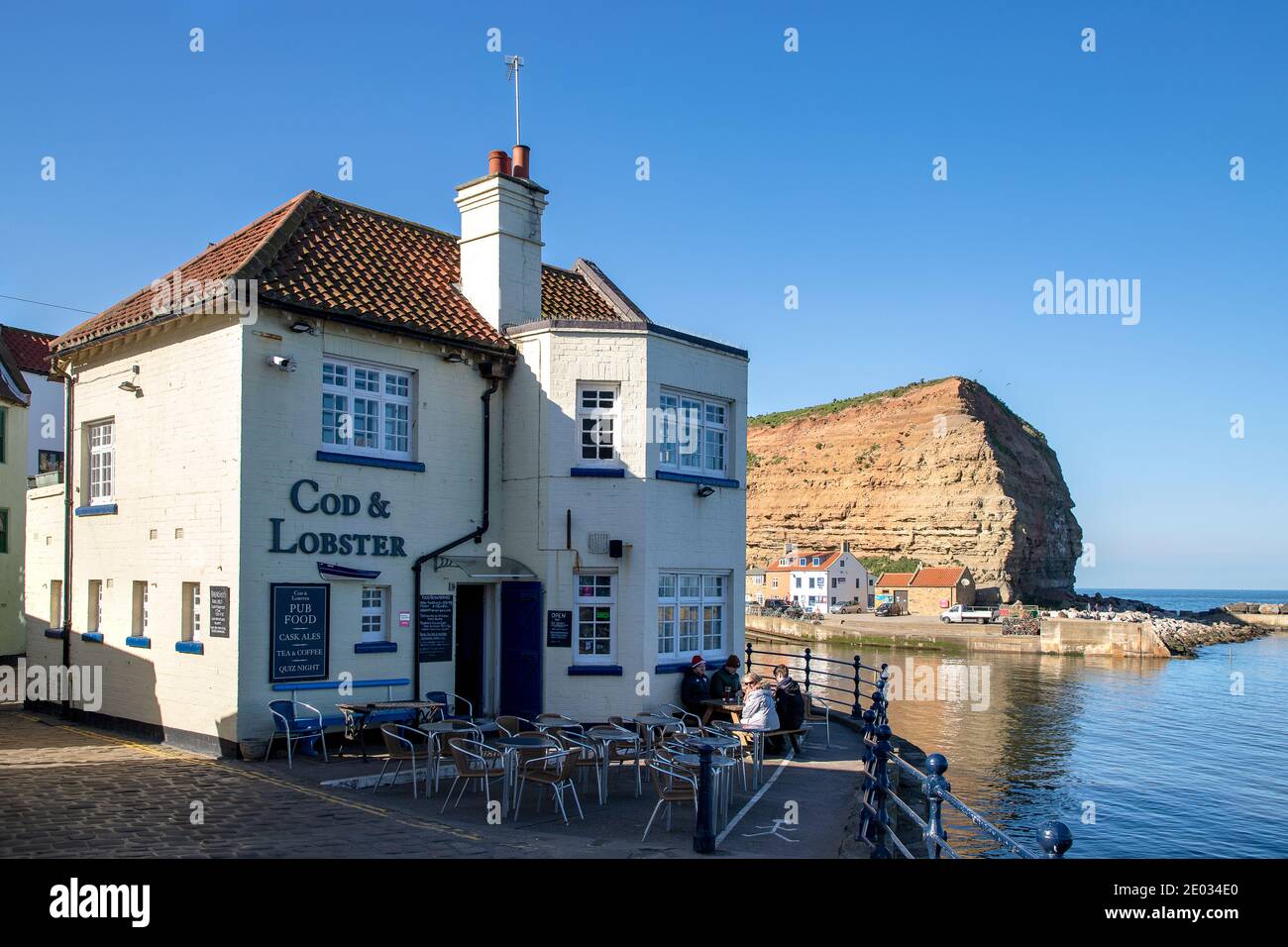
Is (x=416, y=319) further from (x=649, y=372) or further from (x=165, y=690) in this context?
(x=165, y=690)

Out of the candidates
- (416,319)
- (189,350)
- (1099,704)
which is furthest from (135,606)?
(1099,704)

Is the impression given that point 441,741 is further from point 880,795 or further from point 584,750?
point 880,795

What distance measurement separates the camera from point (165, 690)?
49.9ft

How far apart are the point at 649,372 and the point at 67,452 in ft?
35.9

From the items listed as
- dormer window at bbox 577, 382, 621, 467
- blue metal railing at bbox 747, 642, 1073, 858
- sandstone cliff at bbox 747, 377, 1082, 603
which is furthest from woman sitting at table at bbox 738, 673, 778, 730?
sandstone cliff at bbox 747, 377, 1082, 603

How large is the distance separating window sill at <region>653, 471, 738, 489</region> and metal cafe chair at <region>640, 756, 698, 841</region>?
6.60m

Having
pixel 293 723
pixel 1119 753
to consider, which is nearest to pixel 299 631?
pixel 293 723

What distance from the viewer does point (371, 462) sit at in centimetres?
1539

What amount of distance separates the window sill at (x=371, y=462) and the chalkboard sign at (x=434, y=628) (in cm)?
211

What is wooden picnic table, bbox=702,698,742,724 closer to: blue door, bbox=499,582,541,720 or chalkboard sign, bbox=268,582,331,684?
blue door, bbox=499,582,541,720

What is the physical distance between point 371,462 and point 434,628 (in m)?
2.91

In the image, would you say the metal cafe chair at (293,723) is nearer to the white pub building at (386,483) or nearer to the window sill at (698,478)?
the white pub building at (386,483)

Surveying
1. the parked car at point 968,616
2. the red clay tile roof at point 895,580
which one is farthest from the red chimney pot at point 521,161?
the red clay tile roof at point 895,580
